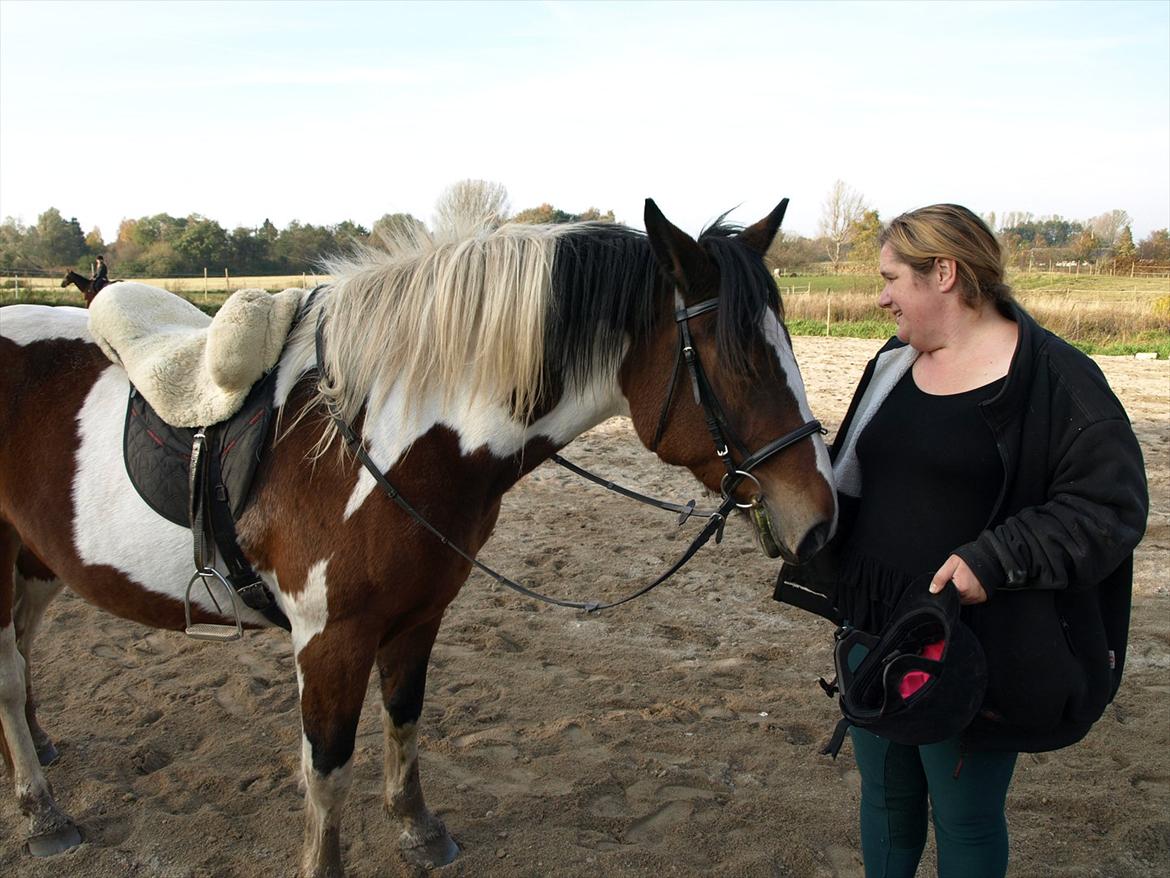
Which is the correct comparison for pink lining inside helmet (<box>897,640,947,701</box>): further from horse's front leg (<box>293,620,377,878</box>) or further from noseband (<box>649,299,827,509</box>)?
horse's front leg (<box>293,620,377,878</box>)

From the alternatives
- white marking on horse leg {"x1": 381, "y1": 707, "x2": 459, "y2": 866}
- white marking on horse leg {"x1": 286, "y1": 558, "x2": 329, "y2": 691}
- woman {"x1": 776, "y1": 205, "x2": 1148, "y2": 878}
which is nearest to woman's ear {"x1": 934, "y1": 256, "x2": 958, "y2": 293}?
woman {"x1": 776, "y1": 205, "x2": 1148, "y2": 878}

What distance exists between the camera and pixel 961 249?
5.82ft

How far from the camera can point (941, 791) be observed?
1876mm

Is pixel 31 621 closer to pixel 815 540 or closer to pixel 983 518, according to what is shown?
pixel 815 540

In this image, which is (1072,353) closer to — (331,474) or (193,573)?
(331,474)

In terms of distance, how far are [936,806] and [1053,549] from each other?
723mm

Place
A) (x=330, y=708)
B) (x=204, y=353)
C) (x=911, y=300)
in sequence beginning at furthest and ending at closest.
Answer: (x=204, y=353), (x=330, y=708), (x=911, y=300)

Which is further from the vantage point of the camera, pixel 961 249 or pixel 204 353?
pixel 204 353

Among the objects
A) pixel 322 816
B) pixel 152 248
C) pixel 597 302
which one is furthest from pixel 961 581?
pixel 152 248

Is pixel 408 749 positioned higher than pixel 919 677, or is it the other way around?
pixel 919 677

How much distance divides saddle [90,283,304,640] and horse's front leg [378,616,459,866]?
1.50 feet

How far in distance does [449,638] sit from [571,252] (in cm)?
274

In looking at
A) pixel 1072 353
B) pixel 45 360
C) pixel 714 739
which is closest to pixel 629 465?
pixel 714 739

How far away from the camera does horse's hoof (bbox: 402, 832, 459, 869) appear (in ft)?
8.89
